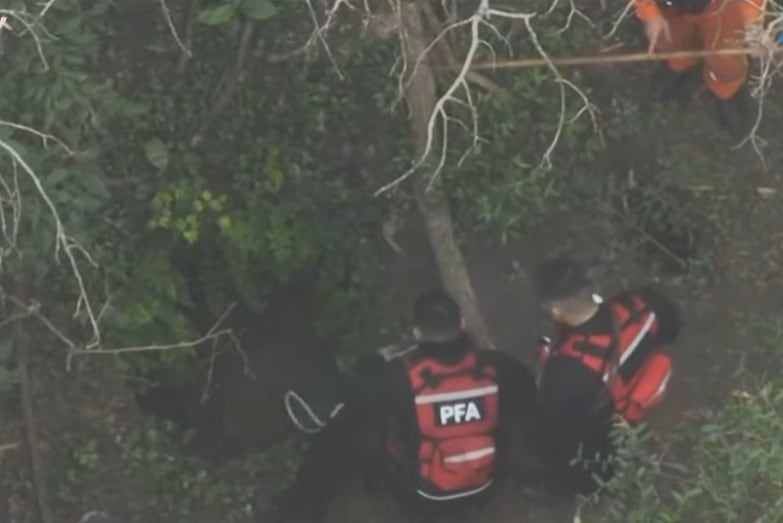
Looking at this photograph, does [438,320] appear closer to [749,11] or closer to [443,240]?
[443,240]

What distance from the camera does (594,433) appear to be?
5402 mm

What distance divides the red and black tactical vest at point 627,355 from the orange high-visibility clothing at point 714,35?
3.29 ft

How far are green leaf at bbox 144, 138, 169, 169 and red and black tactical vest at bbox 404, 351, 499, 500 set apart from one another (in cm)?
122

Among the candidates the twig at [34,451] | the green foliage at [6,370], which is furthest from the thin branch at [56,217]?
the twig at [34,451]

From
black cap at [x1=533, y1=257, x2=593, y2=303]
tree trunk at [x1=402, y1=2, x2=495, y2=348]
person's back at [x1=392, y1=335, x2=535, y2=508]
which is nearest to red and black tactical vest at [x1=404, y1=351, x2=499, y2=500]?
person's back at [x1=392, y1=335, x2=535, y2=508]

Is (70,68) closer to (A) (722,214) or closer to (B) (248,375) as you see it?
(B) (248,375)

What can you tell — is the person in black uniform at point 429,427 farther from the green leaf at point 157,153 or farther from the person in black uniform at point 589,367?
the green leaf at point 157,153

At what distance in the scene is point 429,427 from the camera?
5480 mm

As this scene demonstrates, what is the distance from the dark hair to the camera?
5312 millimetres

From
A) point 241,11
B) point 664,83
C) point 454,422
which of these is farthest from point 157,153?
point 664,83

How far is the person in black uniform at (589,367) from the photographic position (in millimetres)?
5309

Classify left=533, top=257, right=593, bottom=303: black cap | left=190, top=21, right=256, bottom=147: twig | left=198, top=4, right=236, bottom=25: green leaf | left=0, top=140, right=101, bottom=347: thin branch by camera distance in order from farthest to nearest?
1. left=190, top=21, right=256, bottom=147: twig
2. left=198, top=4, right=236, bottom=25: green leaf
3. left=533, top=257, right=593, bottom=303: black cap
4. left=0, top=140, right=101, bottom=347: thin branch

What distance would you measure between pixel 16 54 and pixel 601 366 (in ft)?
6.60

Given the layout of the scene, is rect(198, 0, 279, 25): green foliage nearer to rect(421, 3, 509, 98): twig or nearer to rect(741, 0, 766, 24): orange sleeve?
rect(421, 3, 509, 98): twig
